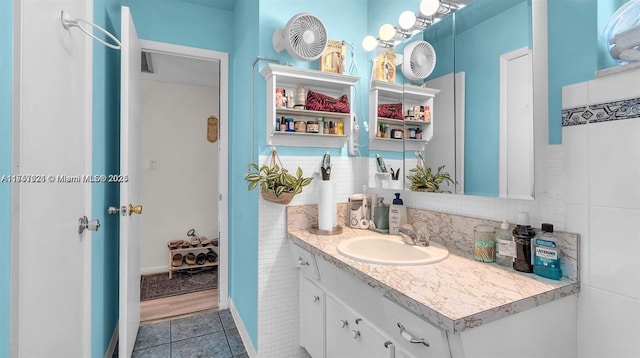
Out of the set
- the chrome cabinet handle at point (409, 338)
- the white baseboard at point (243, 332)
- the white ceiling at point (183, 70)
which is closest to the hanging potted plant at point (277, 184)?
the chrome cabinet handle at point (409, 338)

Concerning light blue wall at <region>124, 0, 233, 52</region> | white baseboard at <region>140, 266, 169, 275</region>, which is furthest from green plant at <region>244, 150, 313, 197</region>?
white baseboard at <region>140, 266, 169, 275</region>

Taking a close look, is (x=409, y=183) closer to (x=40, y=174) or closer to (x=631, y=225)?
(x=631, y=225)

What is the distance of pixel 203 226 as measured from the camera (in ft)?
12.0

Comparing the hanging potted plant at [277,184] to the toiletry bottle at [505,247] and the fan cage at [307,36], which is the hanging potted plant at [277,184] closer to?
the fan cage at [307,36]

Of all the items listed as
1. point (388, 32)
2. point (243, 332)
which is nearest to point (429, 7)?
point (388, 32)

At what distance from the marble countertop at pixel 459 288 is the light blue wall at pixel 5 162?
3.01 feet

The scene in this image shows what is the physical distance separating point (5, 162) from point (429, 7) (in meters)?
1.58

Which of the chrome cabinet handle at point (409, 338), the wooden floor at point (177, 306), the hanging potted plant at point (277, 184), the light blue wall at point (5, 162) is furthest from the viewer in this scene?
the wooden floor at point (177, 306)

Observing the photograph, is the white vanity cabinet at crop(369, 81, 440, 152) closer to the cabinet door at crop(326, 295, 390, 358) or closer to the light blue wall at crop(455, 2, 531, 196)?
the light blue wall at crop(455, 2, 531, 196)

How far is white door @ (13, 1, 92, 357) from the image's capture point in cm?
77

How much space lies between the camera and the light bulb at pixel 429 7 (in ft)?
4.47

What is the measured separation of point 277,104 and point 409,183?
80cm

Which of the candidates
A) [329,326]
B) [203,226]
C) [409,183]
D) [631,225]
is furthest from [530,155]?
[203,226]

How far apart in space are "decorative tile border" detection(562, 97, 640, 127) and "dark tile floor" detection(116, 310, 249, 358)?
2027 millimetres
